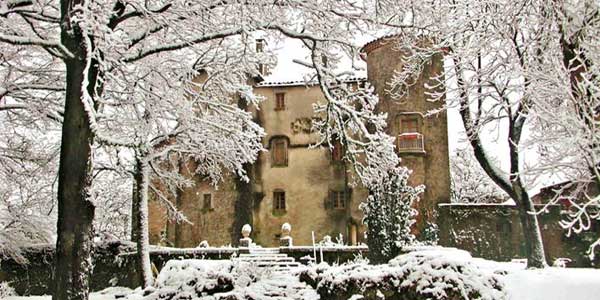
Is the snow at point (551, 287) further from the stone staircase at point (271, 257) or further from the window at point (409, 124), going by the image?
the window at point (409, 124)

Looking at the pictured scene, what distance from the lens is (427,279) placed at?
10.1 metres

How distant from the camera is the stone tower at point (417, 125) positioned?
105 ft

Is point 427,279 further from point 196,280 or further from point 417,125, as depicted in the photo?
point 417,125

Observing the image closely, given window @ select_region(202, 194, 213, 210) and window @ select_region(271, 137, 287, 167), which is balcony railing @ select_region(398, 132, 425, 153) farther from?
window @ select_region(202, 194, 213, 210)

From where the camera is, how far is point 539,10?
10625 millimetres

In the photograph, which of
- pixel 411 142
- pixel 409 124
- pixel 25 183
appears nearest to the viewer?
pixel 25 183

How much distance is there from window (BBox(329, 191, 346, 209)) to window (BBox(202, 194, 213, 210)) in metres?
7.68

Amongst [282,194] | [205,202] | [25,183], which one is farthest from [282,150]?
[25,183]

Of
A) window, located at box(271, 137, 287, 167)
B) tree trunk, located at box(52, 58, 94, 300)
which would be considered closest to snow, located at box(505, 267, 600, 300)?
tree trunk, located at box(52, 58, 94, 300)

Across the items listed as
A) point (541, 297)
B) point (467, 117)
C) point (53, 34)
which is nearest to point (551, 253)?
point (467, 117)

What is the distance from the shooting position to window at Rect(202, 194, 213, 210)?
3672 centimetres

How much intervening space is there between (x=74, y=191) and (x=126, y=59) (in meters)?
2.66

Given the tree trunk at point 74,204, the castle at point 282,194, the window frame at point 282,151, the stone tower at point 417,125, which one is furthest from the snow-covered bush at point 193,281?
the window frame at point 282,151

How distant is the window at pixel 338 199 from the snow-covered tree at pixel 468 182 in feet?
52.8
